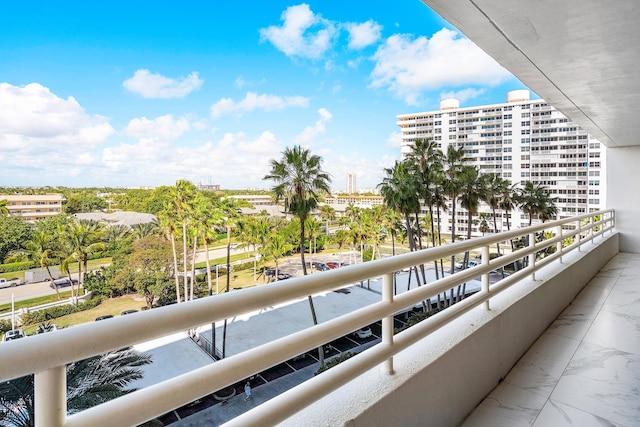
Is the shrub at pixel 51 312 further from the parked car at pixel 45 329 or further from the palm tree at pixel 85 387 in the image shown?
the palm tree at pixel 85 387

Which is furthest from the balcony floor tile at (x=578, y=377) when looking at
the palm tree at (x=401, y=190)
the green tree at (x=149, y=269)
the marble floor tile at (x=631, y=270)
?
the green tree at (x=149, y=269)

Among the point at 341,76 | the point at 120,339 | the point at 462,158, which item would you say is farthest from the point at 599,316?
the point at 341,76

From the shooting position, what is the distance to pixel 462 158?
24297 mm

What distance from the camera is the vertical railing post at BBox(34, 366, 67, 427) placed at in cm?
54

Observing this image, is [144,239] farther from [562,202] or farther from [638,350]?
[562,202]

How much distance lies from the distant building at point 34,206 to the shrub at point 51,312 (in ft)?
19.7

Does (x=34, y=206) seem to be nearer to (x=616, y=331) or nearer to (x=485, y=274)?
(x=485, y=274)

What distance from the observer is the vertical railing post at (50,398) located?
54 centimetres

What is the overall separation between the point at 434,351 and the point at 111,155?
6418 centimetres

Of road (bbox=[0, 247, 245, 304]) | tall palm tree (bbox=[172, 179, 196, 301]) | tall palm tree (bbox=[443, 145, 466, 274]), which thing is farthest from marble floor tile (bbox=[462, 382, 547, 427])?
road (bbox=[0, 247, 245, 304])

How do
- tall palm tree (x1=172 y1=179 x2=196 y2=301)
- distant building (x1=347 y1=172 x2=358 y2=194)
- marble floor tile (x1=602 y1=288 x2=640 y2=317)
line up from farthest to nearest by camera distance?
distant building (x1=347 y1=172 x2=358 y2=194) < tall palm tree (x1=172 y1=179 x2=196 y2=301) < marble floor tile (x1=602 y1=288 x2=640 y2=317)

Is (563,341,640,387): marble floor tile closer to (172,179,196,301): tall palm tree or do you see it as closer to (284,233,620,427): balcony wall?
(284,233,620,427): balcony wall

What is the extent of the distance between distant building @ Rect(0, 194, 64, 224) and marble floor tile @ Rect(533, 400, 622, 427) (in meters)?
30.0

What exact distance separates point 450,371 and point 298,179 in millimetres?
15231
